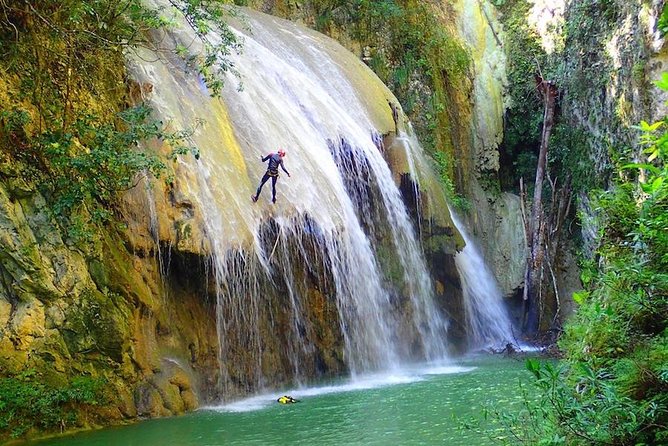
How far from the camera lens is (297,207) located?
39.2 ft

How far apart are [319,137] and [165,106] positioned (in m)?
3.92

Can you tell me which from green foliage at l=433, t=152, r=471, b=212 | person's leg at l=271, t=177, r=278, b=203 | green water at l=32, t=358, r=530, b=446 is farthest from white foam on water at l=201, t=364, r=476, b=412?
green foliage at l=433, t=152, r=471, b=212

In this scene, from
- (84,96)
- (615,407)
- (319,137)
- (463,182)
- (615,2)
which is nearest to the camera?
(615,407)

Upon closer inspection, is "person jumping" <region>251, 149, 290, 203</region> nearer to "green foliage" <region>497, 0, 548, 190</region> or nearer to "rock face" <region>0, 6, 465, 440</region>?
"rock face" <region>0, 6, 465, 440</region>

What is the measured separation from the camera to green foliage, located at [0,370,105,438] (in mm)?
7477

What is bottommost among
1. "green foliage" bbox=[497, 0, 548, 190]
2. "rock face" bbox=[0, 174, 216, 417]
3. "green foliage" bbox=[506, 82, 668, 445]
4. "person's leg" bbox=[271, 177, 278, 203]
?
"green foliage" bbox=[506, 82, 668, 445]

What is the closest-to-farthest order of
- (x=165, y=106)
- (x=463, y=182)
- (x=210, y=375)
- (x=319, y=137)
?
(x=210, y=375) → (x=165, y=106) → (x=319, y=137) → (x=463, y=182)

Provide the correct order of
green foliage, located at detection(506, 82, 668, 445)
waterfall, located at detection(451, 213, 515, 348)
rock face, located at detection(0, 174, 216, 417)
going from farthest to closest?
1. waterfall, located at detection(451, 213, 515, 348)
2. rock face, located at detection(0, 174, 216, 417)
3. green foliage, located at detection(506, 82, 668, 445)

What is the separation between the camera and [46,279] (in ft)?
27.2

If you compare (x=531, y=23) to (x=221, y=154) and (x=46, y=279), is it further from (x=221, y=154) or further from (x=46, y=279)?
(x=46, y=279)

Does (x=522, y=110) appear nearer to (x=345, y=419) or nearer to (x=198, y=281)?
(x=198, y=281)

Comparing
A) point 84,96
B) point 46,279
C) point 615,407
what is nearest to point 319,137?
point 84,96

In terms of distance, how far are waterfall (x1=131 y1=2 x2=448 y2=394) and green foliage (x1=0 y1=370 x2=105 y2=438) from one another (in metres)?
2.59

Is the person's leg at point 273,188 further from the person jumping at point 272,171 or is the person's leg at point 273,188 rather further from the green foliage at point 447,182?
the green foliage at point 447,182
